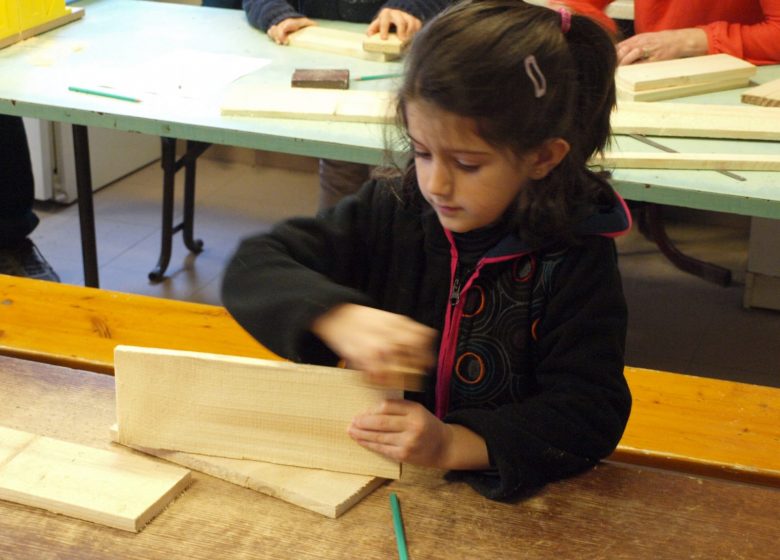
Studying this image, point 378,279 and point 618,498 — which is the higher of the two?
point 378,279

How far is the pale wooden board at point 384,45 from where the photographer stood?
2543 mm

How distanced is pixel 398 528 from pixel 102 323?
0.84m

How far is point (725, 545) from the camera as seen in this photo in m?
0.96

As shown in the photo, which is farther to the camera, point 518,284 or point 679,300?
point 679,300

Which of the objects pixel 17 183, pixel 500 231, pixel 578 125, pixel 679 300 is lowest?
pixel 679 300

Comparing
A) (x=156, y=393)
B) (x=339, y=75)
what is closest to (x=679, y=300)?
(x=339, y=75)

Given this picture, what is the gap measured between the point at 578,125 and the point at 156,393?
1.86ft

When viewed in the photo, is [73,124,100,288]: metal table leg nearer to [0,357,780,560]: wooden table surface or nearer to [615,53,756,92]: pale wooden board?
[615,53,756,92]: pale wooden board

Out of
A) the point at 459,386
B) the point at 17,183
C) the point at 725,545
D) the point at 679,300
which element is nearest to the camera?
the point at 725,545

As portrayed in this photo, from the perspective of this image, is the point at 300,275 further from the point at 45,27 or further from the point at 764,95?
the point at 45,27

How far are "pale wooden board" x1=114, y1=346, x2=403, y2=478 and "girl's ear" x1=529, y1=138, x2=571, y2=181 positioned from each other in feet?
1.07

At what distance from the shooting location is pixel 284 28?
107 inches

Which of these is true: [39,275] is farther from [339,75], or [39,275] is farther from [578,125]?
[578,125]

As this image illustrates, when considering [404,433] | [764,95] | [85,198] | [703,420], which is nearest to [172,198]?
[85,198]
